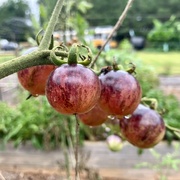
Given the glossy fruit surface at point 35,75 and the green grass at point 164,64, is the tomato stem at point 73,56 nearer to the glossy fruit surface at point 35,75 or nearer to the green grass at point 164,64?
the glossy fruit surface at point 35,75

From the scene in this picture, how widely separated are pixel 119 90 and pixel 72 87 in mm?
77

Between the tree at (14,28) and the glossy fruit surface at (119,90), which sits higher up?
the glossy fruit surface at (119,90)

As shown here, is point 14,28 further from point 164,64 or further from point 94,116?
point 164,64

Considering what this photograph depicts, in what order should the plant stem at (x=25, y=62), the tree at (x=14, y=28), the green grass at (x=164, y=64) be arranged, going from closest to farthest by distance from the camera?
the plant stem at (x=25, y=62), the tree at (x=14, y=28), the green grass at (x=164, y=64)

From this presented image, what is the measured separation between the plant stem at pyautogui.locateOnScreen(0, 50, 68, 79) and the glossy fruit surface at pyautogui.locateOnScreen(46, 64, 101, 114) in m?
0.01

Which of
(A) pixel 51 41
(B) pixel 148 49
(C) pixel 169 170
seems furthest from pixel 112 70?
(B) pixel 148 49

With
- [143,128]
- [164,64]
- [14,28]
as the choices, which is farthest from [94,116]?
[164,64]

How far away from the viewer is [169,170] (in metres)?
1.53

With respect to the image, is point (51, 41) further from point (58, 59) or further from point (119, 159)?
point (119, 159)

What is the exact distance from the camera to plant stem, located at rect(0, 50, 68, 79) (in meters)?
0.31

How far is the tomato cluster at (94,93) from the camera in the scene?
32 cm

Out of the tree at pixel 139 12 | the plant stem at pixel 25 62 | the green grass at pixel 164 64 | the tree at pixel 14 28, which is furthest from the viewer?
the tree at pixel 139 12

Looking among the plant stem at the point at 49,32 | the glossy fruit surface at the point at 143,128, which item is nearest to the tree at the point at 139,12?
the glossy fruit surface at the point at 143,128

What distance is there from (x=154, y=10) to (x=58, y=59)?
20278 millimetres
